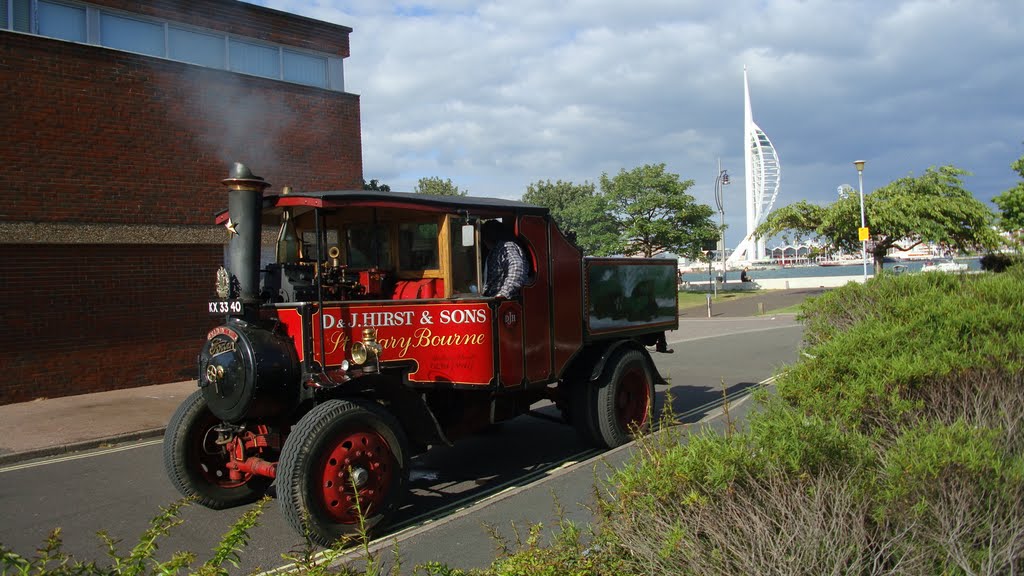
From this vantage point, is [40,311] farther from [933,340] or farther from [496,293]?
[933,340]

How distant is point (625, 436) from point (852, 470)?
4.54 meters

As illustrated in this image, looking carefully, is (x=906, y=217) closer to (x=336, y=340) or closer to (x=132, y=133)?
(x=132, y=133)

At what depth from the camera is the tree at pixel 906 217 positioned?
37.6m

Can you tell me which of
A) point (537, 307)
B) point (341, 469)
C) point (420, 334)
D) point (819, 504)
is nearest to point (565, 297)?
point (537, 307)

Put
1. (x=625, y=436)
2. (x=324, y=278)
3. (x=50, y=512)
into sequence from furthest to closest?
(x=625, y=436), (x=50, y=512), (x=324, y=278)

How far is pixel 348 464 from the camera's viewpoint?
4.79 metres

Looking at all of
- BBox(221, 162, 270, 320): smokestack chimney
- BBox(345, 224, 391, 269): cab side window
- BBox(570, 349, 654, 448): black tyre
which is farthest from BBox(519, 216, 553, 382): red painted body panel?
BBox(221, 162, 270, 320): smokestack chimney

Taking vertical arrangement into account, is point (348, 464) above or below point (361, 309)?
below

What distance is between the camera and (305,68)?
47.9 ft

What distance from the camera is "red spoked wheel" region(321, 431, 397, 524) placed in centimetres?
474

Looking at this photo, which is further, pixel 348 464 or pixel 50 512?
pixel 50 512

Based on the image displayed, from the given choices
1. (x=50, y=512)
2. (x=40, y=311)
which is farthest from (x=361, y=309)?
(x=40, y=311)

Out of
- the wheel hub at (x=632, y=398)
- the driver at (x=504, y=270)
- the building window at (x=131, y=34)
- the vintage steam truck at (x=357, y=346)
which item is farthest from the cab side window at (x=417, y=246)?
the building window at (x=131, y=34)

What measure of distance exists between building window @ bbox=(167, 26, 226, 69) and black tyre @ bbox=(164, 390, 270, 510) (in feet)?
30.1
